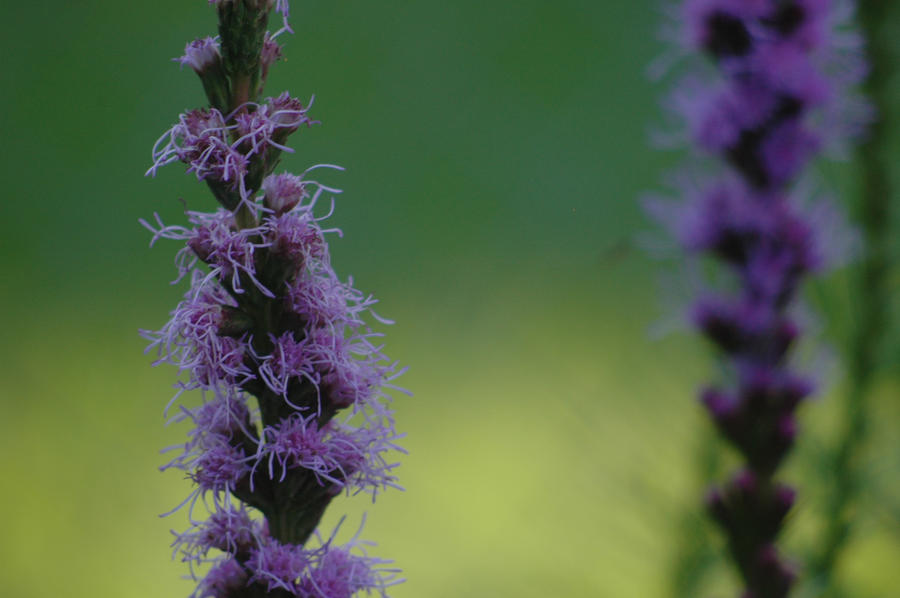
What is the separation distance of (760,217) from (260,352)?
508 millimetres

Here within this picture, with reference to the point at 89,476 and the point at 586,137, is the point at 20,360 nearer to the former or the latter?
the point at 89,476

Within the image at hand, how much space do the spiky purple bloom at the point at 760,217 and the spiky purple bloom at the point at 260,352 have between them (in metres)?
0.43

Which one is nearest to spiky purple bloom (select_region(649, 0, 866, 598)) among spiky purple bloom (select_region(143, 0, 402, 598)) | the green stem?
the green stem

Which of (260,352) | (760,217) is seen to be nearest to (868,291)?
(760,217)

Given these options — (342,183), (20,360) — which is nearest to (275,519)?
(342,183)

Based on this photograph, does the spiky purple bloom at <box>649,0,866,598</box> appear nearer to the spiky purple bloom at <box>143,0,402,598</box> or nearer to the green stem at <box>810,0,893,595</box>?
the green stem at <box>810,0,893,595</box>

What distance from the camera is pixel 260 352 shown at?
0.34 metres

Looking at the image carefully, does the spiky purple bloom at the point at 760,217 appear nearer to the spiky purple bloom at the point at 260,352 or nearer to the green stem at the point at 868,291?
the green stem at the point at 868,291

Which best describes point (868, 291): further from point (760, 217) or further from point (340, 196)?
point (340, 196)

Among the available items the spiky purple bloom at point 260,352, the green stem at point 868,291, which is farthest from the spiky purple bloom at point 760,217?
the spiky purple bloom at point 260,352

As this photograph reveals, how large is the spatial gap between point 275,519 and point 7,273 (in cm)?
131

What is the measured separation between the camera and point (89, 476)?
1406mm

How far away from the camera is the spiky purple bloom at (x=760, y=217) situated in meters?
0.72

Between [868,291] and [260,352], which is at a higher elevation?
[868,291]
